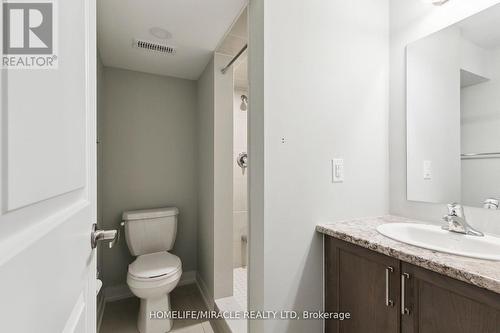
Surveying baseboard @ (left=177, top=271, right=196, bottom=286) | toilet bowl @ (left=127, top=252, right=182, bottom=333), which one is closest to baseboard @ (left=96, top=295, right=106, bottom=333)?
toilet bowl @ (left=127, top=252, right=182, bottom=333)

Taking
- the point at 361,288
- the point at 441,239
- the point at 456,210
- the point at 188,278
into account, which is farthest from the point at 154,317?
the point at 456,210

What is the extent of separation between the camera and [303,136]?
1195mm

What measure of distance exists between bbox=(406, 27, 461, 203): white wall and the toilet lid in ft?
5.71

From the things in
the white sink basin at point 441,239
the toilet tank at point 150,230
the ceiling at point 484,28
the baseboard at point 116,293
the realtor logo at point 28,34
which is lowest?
the baseboard at point 116,293

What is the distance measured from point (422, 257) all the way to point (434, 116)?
855mm

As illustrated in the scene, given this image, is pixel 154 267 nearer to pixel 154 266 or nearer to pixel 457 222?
pixel 154 266

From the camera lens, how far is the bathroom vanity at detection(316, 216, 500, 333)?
0.68 m

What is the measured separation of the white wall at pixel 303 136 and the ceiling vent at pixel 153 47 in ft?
3.23

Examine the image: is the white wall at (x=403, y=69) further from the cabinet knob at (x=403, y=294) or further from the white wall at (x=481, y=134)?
the cabinet knob at (x=403, y=294)

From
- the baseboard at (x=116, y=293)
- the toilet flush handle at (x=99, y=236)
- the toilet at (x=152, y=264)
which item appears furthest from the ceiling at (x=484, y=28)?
the baseboard at (x=116, y=293)

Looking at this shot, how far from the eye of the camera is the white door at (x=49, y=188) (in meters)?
0.27

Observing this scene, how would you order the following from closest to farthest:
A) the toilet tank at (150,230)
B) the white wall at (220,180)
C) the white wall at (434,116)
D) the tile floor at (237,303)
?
the white wall at (434,116) < the tile floor at (237,303) < the white wall at (220,180) < the toilet tank at (150,230)

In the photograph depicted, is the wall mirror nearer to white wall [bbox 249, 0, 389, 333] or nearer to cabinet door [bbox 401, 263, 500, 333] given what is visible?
white wall [bbox 249, 0, 389, 333]

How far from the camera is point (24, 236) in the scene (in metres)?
0.30
